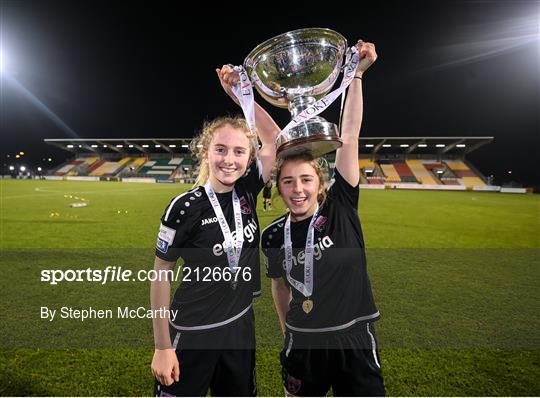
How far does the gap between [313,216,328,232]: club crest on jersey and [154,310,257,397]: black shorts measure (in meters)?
0.63

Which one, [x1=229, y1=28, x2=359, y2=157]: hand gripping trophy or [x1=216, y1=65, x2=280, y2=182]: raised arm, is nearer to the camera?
[x1=229, y1=28, x2=359, y2=157]: hand gripping trophy

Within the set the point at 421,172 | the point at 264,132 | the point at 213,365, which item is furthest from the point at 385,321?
the point at 421,172

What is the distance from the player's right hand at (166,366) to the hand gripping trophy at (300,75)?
112cm

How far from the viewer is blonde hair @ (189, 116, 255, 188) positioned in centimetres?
175

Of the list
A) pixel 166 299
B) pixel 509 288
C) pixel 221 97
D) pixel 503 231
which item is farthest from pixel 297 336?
pixel 221 97

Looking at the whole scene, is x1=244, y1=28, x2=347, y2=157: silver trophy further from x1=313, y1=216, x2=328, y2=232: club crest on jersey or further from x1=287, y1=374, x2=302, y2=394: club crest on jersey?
x1=287, y1=374, x2=302, y2=394: club crest on jersey

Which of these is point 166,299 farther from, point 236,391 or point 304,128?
point 304,128

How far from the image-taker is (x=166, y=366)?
5.14 feet

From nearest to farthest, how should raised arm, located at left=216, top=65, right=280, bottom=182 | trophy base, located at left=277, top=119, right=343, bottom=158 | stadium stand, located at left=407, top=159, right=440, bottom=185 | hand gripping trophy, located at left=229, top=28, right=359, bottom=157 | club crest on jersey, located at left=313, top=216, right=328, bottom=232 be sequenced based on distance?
trophy base, located at left=277, top=119, right=343, bottom=158 → hand gripping trophy, located at left=229, top=28, right=359, bottom=157 → club crest on jersey, located at left=313, top=216, right=328, bottom=232 → raised arm, located at left=216, top=65, right=280, bottom=182 → stadium stand, located at left=407, top=159, right=440, bottom=185

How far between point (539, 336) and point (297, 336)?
305 centimetres

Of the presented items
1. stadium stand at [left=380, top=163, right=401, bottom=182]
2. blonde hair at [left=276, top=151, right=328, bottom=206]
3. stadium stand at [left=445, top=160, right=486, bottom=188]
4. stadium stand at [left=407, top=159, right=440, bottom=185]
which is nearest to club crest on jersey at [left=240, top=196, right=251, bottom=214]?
blonde hair at [left=276, top=151, right=328, bottom=206]

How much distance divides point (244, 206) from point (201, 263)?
1.21ft

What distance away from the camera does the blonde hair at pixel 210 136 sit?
5.75 feet

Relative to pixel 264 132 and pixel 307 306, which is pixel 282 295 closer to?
pixel 307 306
